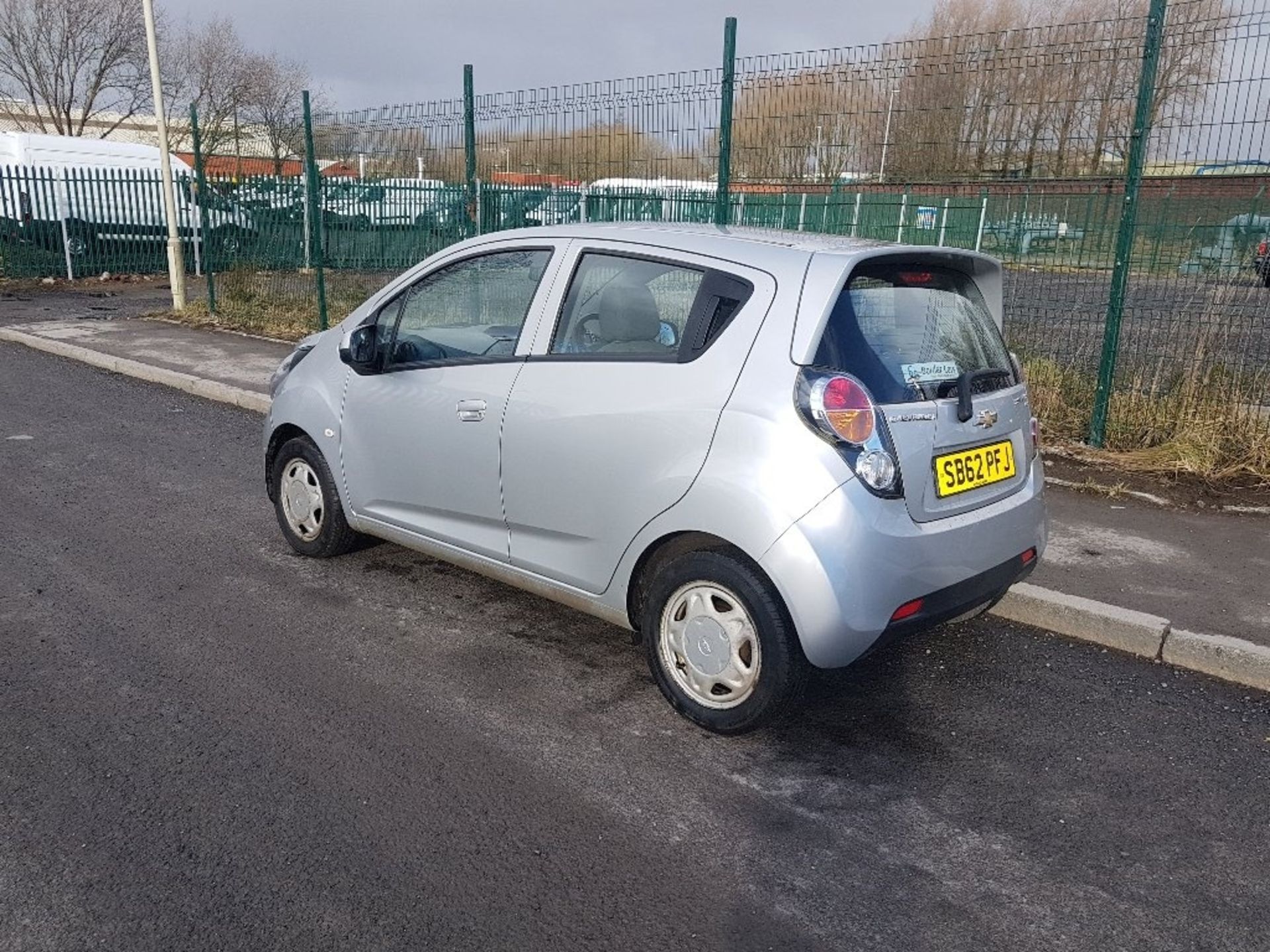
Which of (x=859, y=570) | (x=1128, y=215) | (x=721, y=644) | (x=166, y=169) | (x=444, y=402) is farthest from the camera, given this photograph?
(x=166, y=169)

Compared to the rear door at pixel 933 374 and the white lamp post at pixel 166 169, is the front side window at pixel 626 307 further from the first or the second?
the white lamp post at pixel 166 169

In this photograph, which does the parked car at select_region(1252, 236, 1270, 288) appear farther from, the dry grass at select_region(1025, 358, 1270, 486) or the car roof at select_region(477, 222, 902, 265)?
the car roof at select_region(477, 222, 902, 265)

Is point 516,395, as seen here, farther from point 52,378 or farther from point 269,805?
point 52,378

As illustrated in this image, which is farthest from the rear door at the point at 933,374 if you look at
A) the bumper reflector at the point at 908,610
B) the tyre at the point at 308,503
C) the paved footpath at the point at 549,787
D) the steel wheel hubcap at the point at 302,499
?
the steel wheel hubcap at the point at 302,499

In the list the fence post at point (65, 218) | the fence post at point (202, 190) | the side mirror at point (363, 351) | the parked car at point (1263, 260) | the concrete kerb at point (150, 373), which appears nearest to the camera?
the side mirror at point (363, 351)

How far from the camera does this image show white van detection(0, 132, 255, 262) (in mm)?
19047

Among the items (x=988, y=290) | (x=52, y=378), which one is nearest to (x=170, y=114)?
(x=52, y=378)

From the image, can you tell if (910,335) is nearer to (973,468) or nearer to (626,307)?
(973,468)

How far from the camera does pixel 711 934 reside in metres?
2.54

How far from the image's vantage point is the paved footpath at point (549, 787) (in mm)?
2598

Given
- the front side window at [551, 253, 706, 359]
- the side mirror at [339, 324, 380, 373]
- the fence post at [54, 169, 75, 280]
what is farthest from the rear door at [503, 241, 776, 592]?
the fence post at [54, 169, 75, 280]

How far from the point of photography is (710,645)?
348cm

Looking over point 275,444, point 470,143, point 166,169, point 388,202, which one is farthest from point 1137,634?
point 166,169

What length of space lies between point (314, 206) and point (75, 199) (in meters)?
10.2
